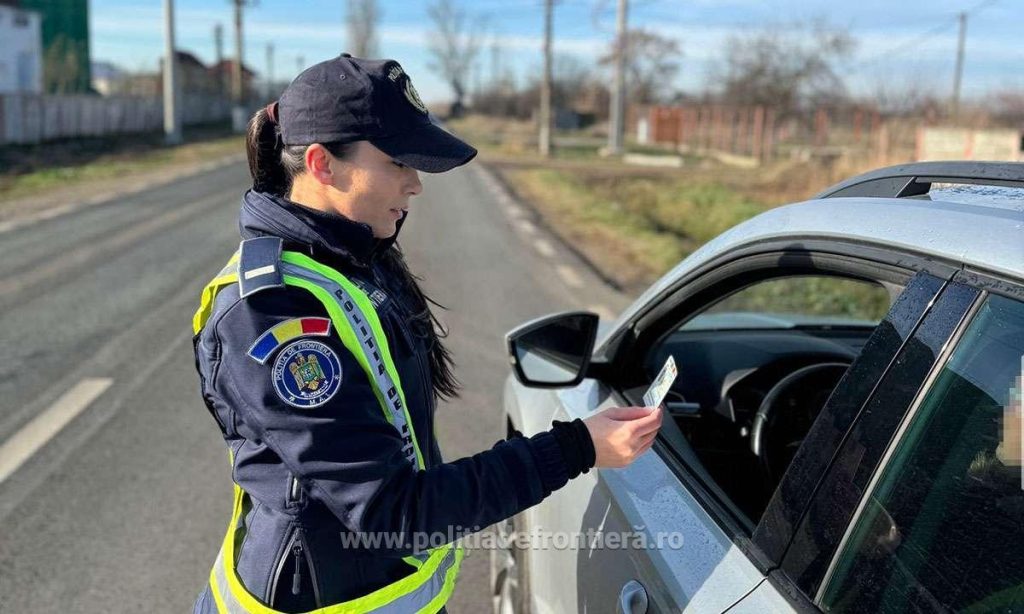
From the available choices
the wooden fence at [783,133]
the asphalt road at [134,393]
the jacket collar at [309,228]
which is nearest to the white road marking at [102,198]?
the asphalt road at [134,393]

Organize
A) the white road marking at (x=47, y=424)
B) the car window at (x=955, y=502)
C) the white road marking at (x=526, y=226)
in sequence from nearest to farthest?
the car window at (x=955, y=502) → the white road marking at (x=47, y=424) → the white road marking at (x=526, y=226)

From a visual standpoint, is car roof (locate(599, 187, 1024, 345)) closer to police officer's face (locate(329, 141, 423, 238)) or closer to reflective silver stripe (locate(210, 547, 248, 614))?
police officer's face (locate(329, 141, 423, 238))

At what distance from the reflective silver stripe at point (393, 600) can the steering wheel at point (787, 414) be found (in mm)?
865

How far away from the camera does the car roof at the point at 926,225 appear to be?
121cm

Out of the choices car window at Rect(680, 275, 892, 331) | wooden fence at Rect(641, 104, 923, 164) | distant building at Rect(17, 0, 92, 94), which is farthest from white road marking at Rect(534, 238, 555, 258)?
distant building at Rect(17, 0, 92, 94)

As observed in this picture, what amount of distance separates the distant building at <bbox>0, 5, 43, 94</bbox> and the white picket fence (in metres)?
9.24

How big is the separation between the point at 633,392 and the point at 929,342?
1.07 metres

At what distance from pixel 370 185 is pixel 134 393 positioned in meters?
4.54

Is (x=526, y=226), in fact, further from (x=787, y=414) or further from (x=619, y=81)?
(x=619, y=81)

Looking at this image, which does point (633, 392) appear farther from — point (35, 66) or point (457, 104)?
point (457, 104)

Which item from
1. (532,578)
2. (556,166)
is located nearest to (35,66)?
(556,166)

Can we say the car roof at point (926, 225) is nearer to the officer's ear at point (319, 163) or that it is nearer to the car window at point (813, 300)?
the officer's ear at point (319, 163)

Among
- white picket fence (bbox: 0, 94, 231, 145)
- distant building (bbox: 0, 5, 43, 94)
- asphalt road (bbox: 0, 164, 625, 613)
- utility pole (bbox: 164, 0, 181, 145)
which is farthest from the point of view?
distant building (bbox: 0, 5, 43, 94)

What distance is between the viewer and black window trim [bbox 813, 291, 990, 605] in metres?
1.23
